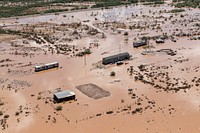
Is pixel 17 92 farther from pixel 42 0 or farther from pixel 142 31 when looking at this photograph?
pixel 42 0

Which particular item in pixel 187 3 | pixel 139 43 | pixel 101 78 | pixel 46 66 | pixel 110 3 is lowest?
pixel 101 78

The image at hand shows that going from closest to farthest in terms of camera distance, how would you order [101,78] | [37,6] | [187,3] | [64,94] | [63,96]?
[63,96] < [64,94] < [101,78] < [187,3] < [37,6]

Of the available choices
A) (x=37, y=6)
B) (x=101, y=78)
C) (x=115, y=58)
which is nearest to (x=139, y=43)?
(x=115, y=58)

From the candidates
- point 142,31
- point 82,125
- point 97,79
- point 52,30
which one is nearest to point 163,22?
point 142,31

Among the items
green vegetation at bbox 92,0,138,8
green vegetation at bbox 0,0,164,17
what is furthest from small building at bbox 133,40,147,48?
green vegetation at bbox 92,0,138,8

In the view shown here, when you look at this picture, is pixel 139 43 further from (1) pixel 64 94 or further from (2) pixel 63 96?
(2) pixel 63 96

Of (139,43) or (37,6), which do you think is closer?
(139,43)
